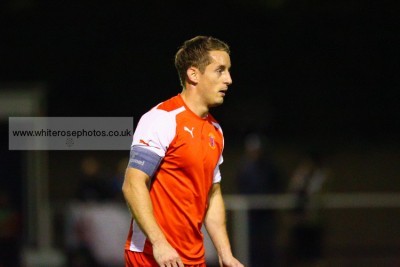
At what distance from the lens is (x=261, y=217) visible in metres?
11.8

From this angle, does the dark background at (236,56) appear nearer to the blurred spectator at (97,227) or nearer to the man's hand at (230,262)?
the blurred spectator at (97,227)

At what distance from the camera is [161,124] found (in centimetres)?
582

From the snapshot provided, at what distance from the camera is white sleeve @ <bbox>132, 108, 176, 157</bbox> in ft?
18.9

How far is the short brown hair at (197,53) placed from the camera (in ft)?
19.8

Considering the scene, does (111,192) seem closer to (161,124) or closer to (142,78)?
(161,124)

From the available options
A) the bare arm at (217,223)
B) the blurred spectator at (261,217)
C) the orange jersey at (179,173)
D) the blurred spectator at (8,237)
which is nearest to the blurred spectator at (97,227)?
the blurred spectator at (8,237)

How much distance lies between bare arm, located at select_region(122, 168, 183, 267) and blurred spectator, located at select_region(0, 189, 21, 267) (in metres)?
6.20

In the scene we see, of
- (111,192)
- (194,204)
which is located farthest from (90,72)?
(194,204)

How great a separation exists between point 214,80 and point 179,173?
599 millimetres

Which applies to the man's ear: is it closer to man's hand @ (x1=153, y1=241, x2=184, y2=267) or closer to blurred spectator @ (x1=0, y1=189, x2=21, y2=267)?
man's hand @ (x1=153, y1=241, x2=184, y2=267)

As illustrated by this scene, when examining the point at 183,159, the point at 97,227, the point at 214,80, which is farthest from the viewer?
the point at 97,227

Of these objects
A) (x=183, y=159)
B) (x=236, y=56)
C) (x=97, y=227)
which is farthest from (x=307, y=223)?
(x=236, y=56)

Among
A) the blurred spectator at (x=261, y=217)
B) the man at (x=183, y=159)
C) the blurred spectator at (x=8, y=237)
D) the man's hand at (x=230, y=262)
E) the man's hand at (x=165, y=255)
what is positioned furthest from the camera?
the blurred spectator at (x=261, y=217)

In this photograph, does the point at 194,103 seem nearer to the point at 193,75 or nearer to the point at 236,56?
the point at 193,75
